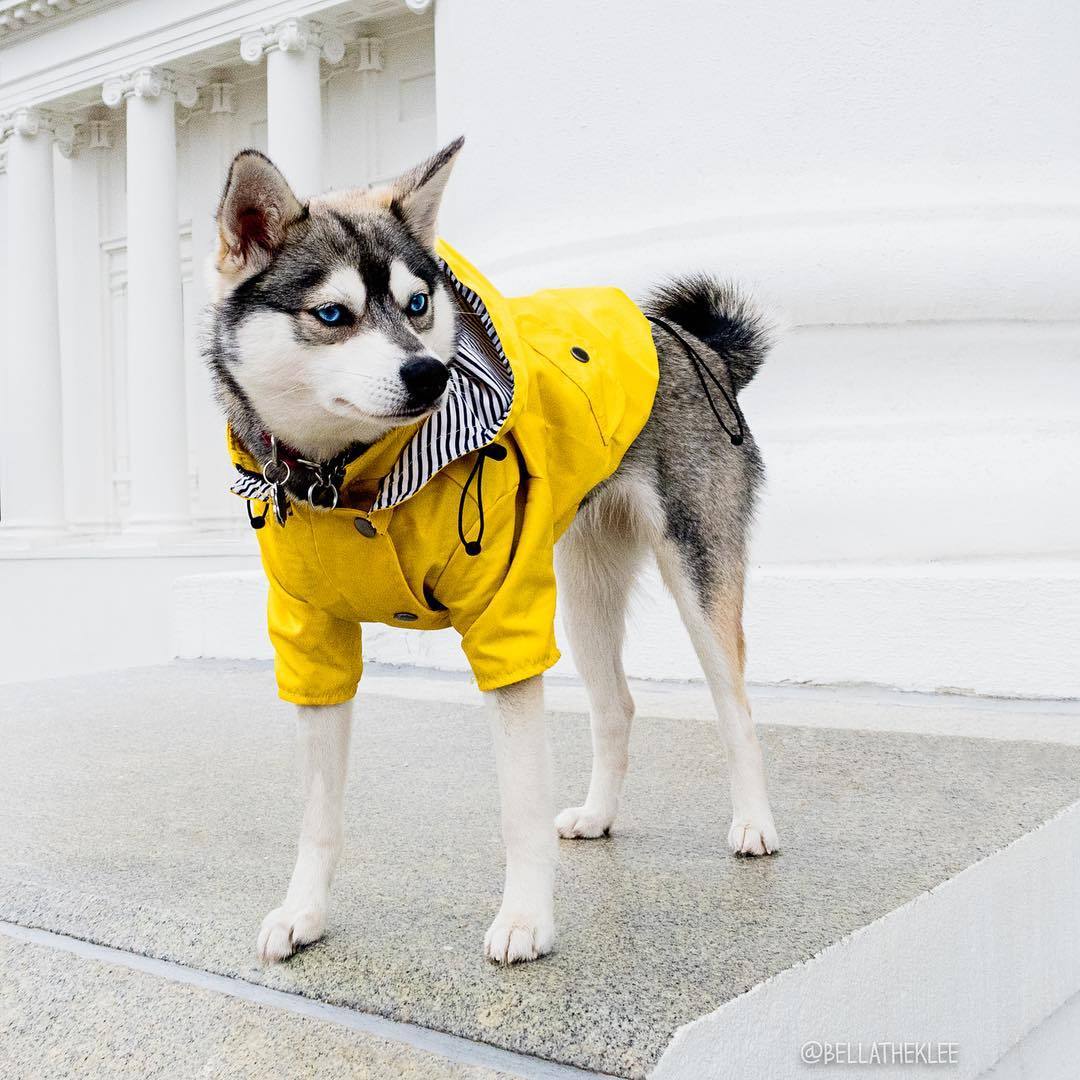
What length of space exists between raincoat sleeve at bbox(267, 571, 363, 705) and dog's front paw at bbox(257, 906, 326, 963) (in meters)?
0.30

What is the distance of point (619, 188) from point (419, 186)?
9.93 ft

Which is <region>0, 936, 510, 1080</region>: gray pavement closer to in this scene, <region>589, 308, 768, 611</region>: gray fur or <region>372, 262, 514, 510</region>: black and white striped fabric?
<region>372, 262, 514, 510</region>: black and white striped fabric

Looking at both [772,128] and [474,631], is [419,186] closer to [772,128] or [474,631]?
[474,631]

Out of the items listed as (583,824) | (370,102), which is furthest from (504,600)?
(370,102)

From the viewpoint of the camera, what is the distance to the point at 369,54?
13.6m

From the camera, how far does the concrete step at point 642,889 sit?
1516 millimetres

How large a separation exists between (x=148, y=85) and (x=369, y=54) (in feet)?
8.01

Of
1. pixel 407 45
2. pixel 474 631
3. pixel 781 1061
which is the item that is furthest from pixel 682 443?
pixel 407 45

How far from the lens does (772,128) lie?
435cm

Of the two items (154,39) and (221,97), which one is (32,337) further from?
(221,97)

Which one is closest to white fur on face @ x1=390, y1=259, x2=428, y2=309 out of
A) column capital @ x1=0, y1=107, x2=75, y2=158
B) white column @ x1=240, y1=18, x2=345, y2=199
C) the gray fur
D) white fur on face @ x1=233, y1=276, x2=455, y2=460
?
white fur on face @ x1=233, y1=276, x2=455, y2=460

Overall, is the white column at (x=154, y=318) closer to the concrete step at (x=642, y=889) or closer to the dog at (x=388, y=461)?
the concrete step at (x=642, y=889)

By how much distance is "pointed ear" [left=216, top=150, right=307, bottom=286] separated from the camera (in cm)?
166

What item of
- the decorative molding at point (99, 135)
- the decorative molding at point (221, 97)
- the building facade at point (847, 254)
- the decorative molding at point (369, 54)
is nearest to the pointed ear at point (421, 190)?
the building facade at point (847, 254)
